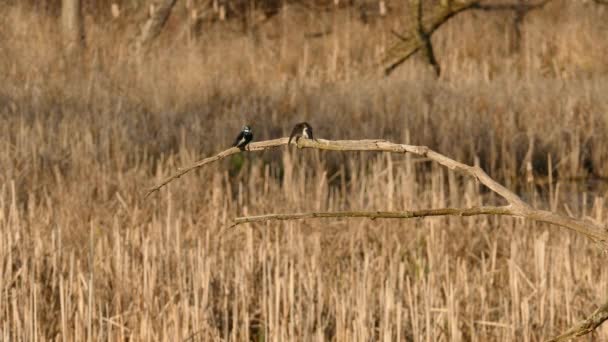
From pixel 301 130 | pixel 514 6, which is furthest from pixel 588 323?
pixel 514 6

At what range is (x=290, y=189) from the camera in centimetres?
548

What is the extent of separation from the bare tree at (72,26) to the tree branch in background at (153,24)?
0.77 metres

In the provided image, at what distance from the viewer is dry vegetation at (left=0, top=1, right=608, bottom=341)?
3572 mm

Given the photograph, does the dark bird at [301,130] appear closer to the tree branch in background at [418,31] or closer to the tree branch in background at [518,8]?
the tree branch in background at [418,31]

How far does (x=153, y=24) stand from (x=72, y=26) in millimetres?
1140

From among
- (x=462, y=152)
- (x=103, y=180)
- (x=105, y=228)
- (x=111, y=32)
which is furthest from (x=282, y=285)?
(x=111, y=32)

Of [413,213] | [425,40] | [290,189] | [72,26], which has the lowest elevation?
[413,213]

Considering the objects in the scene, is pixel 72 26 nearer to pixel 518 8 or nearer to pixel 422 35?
pixel 422 35

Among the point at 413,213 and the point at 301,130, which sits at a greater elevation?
the point at 301,130

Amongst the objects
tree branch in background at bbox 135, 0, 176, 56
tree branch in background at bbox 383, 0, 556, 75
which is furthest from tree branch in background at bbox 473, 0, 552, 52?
tree branch in background at bbox 135, 0, 176, 56

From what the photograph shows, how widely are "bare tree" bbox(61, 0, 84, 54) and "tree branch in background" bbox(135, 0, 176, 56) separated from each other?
772 mm

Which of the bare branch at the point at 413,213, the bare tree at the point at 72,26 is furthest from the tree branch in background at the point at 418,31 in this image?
the bare branch at the point at 413,213

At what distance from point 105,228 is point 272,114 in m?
3.55

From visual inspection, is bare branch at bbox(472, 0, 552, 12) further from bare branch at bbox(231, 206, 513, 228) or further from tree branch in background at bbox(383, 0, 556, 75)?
bare branch at bbox(231, 206, 513, 228)
